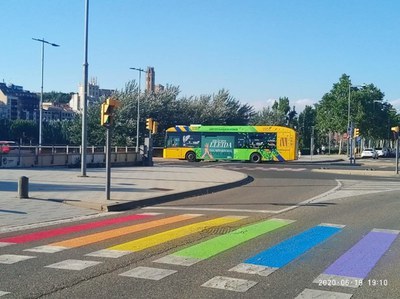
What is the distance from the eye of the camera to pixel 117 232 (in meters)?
10.1

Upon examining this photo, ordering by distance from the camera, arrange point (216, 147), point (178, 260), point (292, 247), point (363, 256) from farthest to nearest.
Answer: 1. point (216, 147)
2. point (292, 247)
3. point (363, 256)
4. point (178, 260)

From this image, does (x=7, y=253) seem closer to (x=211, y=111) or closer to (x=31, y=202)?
(x=31, y=202)

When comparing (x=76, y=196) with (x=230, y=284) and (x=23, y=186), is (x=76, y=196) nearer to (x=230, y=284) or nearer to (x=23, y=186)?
(x=23, y=186)

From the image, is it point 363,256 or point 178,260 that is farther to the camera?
point 363,256

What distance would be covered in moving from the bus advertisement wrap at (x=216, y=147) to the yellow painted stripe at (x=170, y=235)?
36.5m

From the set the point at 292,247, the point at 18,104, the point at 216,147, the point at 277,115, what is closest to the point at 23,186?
the point at 292,247

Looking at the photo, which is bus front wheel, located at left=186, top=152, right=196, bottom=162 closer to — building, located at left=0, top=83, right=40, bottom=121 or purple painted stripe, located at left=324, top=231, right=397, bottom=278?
Answer: purple painted stripe, located at left=324, top=231, right=397, bottom=278

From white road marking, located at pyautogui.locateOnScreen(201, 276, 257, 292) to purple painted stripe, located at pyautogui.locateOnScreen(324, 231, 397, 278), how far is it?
1312 millimetres

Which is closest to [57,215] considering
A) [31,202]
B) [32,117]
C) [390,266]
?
[31,202]

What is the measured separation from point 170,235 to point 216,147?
39625mm

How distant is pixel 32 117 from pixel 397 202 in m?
148

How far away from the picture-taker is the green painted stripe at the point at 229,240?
26.1 feet

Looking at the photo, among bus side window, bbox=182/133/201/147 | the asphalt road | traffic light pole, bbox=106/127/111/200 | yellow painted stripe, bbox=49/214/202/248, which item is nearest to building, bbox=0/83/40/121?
bus side window, bbox=182/133/201/147
